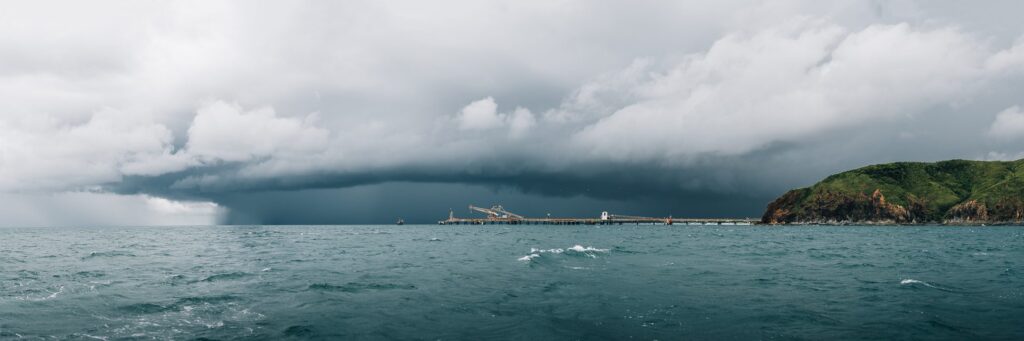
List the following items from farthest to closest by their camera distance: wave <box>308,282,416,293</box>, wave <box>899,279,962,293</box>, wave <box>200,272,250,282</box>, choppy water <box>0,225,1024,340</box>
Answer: wave <box>200,272,250,282</box>, wave <box>308,282,416,293</box>, wave <box>899,279,962,293</box>, choppy water <box>0,225,1024,340</box>

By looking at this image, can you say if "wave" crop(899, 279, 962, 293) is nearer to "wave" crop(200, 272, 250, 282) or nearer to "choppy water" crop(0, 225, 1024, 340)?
"choppy water" crop(0, 225, 1024, 340)

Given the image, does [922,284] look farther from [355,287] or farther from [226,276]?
[226,276]

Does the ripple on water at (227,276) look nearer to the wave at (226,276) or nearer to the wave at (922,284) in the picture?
the wave at (226,276)

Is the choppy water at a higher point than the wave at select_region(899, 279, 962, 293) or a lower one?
lower

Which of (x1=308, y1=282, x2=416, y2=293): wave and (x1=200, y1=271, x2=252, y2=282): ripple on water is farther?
(x1=200, y1=271, x2=252, y2=282): ripple on water

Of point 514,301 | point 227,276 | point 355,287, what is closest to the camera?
point 514,301

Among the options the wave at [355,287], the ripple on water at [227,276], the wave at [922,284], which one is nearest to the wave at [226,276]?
the ripple on water at [227,276]

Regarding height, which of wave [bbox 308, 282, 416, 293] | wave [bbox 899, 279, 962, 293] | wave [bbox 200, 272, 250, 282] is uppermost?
wave [bbox 899, 279, 962, 293]

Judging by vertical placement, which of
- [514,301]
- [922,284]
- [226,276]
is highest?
[922,284]

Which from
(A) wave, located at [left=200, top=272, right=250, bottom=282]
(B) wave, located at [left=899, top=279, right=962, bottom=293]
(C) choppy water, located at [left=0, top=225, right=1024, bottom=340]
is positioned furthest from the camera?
(A) wave, located at [left=200, top=272, right=250, bottom=282]

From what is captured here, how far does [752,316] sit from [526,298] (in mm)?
11175

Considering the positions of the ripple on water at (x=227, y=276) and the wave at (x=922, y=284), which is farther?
the ripple on water at (x=227, y=276)

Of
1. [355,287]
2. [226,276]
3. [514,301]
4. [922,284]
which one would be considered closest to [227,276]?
[226,276]

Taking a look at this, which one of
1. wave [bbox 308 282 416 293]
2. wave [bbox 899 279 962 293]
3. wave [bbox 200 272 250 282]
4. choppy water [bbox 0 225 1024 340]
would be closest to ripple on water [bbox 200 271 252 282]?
wave [bbox 200 272 250 282]
